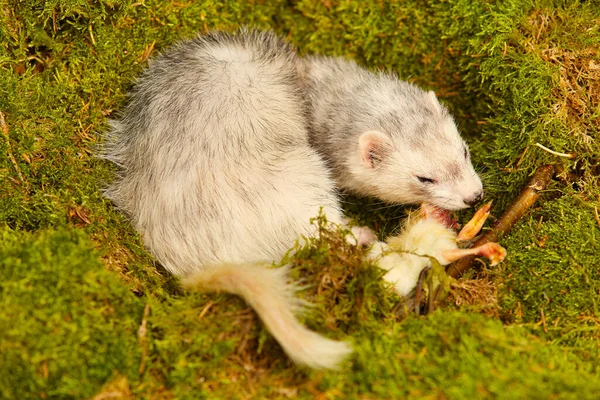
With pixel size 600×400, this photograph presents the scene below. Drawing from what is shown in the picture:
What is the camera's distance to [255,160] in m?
3.43

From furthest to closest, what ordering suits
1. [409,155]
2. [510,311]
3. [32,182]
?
[409,155]
[32,182]
[510,311]

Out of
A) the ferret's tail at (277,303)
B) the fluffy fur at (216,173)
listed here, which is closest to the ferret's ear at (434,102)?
the fluffy fur at (216,173)

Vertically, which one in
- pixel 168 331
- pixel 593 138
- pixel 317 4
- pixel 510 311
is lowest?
pixel 168 331

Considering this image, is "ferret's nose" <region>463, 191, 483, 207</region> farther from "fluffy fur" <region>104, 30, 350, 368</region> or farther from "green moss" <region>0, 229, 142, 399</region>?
"green moss" <region>0, 229, 142, 399</region>

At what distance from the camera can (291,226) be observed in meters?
3.33

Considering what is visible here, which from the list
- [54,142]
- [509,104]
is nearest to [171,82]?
[54,142]

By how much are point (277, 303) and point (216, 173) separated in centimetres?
93

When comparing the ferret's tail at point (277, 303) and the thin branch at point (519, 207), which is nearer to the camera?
the ferret's tail at point (277, 303)

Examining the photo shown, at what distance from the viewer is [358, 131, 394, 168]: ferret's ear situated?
152 inches

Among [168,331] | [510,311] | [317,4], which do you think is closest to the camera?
[168,331]

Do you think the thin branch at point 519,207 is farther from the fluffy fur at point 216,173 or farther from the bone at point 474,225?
the fluffy fur at point 216,173

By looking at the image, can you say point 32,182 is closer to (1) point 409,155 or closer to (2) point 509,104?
(1) point 409,155

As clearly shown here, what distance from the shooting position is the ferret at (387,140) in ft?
12.4

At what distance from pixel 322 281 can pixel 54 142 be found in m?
1.86
